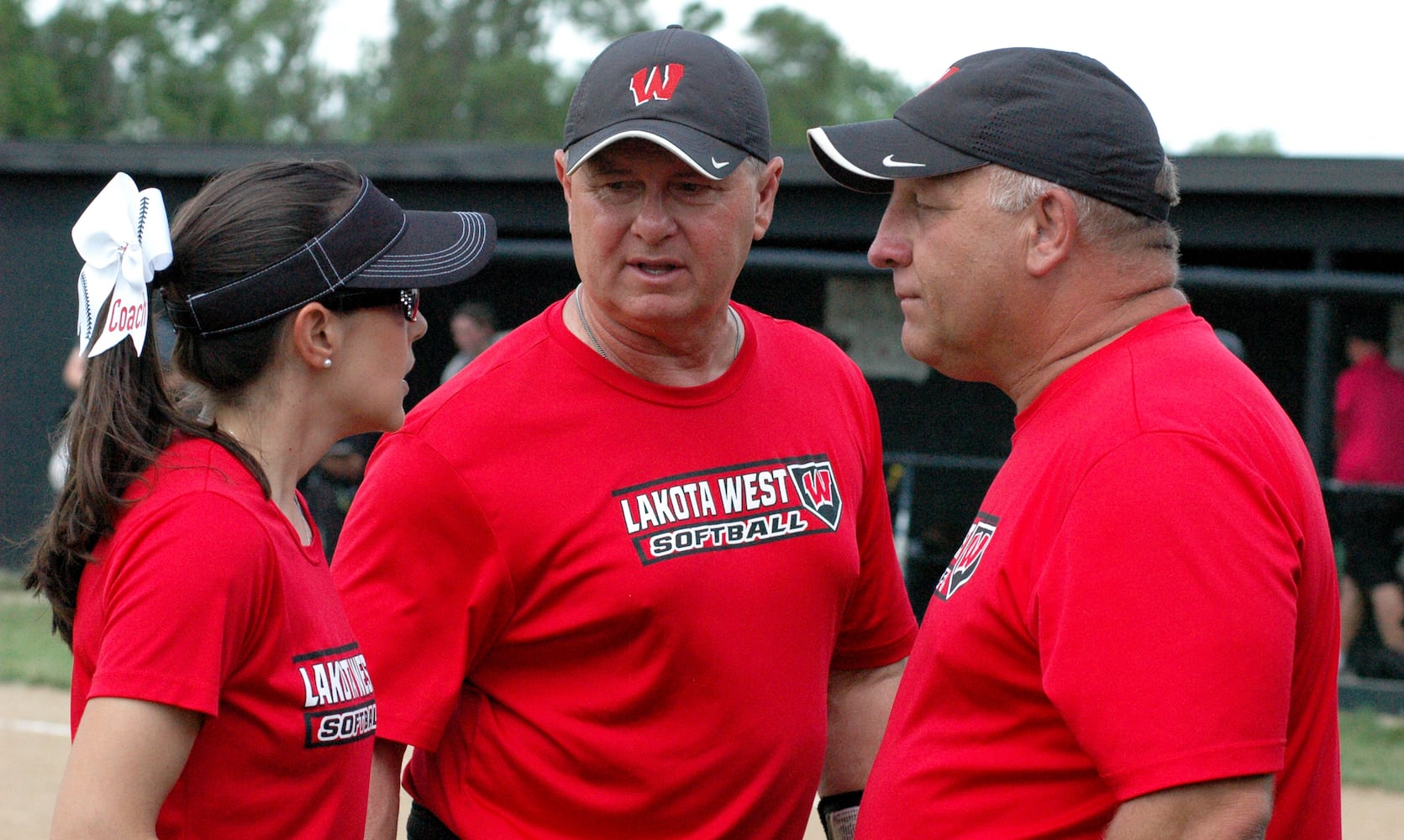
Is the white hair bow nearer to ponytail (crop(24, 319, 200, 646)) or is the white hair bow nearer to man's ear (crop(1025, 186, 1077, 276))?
ponytail (crop(24, 319, 200, 646))

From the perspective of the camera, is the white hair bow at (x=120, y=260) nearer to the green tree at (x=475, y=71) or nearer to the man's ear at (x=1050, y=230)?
the man's ear at (x=1050, y=230)

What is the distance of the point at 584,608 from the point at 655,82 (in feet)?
2.85

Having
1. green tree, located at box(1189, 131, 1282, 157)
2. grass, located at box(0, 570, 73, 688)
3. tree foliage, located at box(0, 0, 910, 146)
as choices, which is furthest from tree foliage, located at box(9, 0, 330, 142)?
green tree, located at box(1189, 131, 1282, 157)

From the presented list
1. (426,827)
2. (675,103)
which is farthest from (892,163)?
(426,827)

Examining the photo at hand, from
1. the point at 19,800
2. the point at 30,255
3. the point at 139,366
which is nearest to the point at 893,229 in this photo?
the point at 139,366

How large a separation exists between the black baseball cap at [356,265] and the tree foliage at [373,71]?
A: 1333 inches

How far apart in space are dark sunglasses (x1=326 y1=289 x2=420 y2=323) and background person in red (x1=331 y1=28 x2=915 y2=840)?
21 centimetres

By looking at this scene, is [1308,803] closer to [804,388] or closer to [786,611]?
[786,611]

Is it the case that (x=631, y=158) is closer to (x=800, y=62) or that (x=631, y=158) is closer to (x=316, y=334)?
(x=316, y=334)

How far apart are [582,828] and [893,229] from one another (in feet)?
3.45

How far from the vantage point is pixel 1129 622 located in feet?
4.67

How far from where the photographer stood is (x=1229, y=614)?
4.54 ft

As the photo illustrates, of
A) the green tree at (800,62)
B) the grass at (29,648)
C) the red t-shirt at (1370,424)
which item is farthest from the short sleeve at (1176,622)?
the green tree at (800,62)

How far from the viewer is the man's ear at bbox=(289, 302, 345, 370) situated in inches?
73.9
